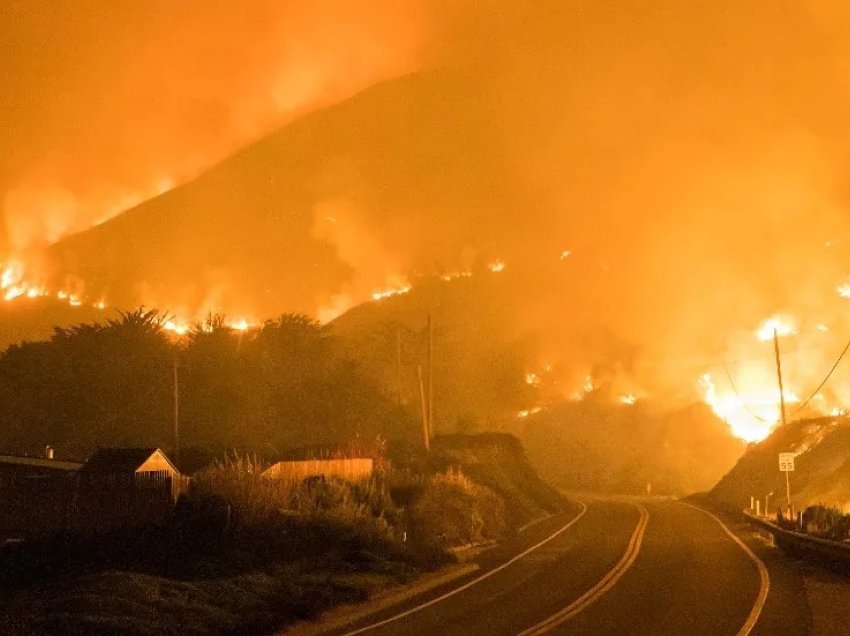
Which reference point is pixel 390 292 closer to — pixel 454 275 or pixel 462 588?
pixel 454 275

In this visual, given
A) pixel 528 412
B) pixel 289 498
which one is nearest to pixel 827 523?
pixel 289 498

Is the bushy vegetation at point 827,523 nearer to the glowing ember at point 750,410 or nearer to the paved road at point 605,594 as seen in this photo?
the paved road at point 605,594

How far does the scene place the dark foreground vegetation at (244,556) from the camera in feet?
43.8

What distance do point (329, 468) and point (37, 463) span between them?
1052 centimetres

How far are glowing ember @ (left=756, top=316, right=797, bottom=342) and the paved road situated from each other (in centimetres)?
6035

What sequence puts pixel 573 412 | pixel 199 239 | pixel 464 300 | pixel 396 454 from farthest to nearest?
1. pixel 464 300
2. pixel 199 239
3. pixel 573 412
4. pixel 396 454

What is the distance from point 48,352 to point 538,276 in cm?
9759

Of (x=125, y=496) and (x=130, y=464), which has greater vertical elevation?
(x=130, y=464)

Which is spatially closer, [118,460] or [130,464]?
[130,464]

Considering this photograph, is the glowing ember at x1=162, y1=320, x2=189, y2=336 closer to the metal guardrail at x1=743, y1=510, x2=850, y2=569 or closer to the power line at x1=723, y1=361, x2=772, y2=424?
the power line at x1=723, y1=361, x2=772, y2=424

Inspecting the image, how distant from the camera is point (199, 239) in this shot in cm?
12188

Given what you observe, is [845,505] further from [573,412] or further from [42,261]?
[42,261]

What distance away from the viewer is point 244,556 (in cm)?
1981

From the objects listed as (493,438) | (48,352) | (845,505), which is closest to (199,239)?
(48,352)
